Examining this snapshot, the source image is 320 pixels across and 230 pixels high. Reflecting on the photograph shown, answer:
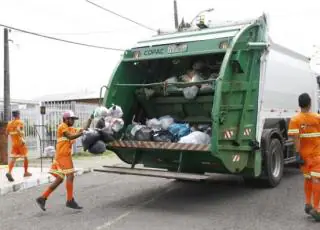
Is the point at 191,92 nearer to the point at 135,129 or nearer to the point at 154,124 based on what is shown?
the point at 154,124

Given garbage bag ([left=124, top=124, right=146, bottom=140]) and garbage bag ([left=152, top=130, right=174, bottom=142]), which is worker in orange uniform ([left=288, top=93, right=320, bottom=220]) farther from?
garbage bag ([left=124, top=124, right=146, bottom=140])

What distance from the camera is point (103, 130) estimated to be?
7.52m

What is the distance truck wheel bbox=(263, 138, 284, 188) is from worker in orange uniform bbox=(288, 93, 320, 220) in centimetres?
196

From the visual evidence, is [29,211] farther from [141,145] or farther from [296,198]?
[296,198]

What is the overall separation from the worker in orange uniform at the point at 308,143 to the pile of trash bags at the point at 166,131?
154 centimetres

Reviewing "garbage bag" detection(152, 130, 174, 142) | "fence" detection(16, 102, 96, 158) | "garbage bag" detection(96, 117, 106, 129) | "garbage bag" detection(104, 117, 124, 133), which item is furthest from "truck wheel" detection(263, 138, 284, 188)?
"fence" detection(16, 102, 96, 158)

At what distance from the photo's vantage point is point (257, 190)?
8.65 meters

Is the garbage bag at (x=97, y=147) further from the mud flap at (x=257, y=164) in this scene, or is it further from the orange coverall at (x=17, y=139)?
the orange coverall at (x=17, y=139)

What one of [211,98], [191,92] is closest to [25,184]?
[191,92]

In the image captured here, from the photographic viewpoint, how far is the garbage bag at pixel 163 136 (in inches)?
313

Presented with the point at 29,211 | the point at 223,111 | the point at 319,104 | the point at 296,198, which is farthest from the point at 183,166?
the point at 319,104

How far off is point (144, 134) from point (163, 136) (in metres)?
0.33

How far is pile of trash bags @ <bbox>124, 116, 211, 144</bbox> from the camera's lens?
7.65 m

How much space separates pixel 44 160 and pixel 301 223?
11.4 metres
